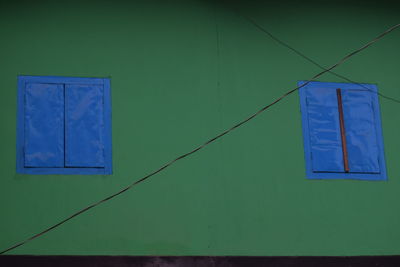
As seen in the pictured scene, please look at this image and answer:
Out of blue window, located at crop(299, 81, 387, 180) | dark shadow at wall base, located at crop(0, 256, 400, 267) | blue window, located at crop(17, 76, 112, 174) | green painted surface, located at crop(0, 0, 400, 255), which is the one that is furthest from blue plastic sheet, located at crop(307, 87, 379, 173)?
blue window, located at crop(17, 76, 112, 174)

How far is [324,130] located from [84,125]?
2765mm

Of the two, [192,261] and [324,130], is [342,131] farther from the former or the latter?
[192,261]

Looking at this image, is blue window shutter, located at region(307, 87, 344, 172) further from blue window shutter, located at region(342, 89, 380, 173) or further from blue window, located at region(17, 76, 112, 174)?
blue window, located at region(17, 76, 112, 174)

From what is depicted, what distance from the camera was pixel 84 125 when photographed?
923 cm

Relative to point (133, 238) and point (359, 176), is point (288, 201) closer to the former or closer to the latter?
point (359, 176)

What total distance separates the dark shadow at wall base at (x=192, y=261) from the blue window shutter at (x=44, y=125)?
1.02 m

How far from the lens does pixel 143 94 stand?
9469 millimetres

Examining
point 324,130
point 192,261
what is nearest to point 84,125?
point 192,261

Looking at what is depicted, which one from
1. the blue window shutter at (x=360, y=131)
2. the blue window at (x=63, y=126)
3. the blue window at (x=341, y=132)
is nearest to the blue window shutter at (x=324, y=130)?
the blue window at (x=341, y=132)

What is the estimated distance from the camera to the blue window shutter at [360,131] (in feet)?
32.2

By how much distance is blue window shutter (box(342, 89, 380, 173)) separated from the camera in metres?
9.83

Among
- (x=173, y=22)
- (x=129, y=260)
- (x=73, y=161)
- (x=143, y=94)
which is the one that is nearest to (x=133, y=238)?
(x=129, y=260)

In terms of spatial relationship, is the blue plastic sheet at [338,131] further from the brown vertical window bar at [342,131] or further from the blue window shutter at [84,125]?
the blue window shutter at [84,125]

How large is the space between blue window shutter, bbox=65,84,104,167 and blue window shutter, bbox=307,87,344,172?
2438 mm
